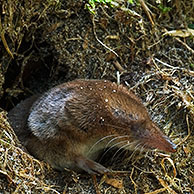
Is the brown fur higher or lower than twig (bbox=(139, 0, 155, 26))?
lower

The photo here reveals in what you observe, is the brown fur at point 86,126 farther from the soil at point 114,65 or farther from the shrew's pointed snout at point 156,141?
the soil at point 114,65

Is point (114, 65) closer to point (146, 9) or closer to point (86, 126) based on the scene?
point (146, 9)

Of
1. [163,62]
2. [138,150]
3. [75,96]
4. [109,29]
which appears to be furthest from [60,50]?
[138,150]

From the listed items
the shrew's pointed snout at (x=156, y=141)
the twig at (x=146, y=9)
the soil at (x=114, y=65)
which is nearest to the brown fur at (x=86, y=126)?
the shrew's pointed snout at (x=156, y=141)

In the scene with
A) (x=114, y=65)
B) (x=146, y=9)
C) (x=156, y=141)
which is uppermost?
(x=146, y=9)

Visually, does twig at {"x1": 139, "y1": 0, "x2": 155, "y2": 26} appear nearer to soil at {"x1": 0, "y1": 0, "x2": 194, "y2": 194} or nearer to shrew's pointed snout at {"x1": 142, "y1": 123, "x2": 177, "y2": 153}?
soil at {"x1": 0, "y1": 0, "x2": 194, "y2": 194}

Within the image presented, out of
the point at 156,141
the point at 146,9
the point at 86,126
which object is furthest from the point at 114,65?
the point at 156,141

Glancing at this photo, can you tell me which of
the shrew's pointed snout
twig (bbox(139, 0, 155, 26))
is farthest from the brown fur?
twig (bbox(139, 0, 155, 26))

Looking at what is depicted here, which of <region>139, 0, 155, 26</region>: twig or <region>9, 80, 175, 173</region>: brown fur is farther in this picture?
<region>139, 0, 155, 26</region>: twig
